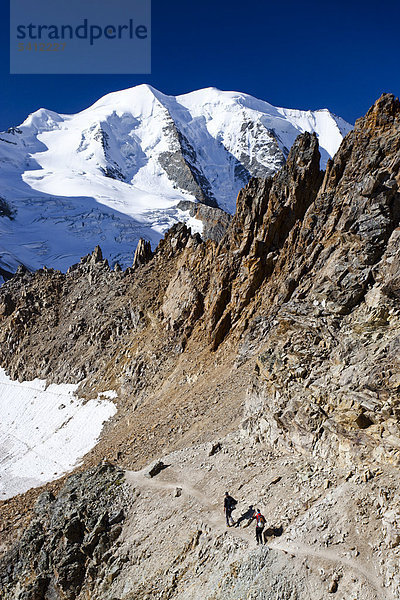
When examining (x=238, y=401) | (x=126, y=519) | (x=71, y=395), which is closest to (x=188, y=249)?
(x=71, y=395)

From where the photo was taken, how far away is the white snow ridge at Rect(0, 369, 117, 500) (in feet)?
151

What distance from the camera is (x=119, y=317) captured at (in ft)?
203

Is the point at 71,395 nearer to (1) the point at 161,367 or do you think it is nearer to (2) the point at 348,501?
(1) the point at 161,367

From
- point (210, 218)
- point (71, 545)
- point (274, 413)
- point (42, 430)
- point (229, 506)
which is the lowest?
point (42, 430)

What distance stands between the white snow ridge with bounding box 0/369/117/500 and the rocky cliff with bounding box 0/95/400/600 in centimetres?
374

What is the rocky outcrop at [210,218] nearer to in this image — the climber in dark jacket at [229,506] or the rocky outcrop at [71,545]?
the rocky outcrop at [71,545]

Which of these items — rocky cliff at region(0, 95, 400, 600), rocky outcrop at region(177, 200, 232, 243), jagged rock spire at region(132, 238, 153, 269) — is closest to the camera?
rocky cliff at region(0, 95, 400, 600)

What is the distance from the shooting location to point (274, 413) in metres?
23.2

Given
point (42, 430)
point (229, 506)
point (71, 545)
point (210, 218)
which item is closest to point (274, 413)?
point (229, 506)

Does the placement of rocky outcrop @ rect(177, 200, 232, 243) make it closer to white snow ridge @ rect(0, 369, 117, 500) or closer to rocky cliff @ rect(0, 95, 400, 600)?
rocky cliff @ rect(0, 95, 400, 600)

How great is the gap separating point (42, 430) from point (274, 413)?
139 ft

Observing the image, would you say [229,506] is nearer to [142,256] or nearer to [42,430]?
[42,430]

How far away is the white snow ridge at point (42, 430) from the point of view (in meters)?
45.9

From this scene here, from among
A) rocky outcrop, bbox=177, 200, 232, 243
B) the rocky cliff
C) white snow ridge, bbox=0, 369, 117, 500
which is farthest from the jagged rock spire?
rocky outcrop, bbox=177, 200, 232, 243
